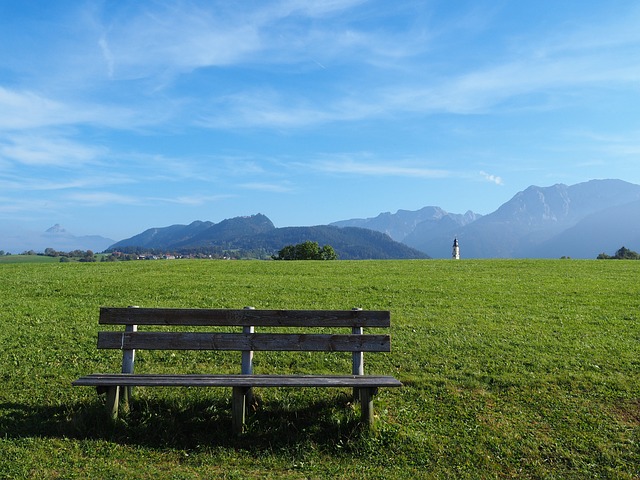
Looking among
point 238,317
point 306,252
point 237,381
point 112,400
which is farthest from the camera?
point 306,252

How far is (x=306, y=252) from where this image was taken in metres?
78.6

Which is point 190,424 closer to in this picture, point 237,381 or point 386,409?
point 237,381

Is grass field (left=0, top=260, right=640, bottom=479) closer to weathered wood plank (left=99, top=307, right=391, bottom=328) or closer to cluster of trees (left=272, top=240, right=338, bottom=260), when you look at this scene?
weathered wood plank (left=99, top=307, right=391, bottom=328)

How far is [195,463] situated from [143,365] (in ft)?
12.8

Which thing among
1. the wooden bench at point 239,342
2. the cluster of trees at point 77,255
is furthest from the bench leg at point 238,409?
the cluster of trees at point 77,255

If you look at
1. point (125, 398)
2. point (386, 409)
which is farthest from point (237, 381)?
Answer: point (386, 409)

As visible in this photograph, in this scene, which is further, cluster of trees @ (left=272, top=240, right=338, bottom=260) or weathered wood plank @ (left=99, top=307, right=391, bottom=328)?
cluster of trees @ (left=272, top=240, right=338, bottom=260)

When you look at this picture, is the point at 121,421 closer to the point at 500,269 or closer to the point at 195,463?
the point at 195,463

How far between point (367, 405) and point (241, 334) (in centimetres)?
198

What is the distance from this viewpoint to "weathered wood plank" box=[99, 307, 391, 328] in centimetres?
692

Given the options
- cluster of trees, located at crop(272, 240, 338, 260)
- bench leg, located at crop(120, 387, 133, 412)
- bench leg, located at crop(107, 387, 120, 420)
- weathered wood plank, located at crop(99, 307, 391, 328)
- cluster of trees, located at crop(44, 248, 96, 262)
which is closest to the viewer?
bench leg, located at crop(107, 387, 120, 420)

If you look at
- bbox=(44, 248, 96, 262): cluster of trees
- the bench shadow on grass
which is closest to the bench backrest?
the bench shadow on grass

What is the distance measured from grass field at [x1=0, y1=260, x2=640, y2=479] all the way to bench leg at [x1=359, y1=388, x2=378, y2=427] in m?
0.16

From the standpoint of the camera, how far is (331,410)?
6.99 metres
